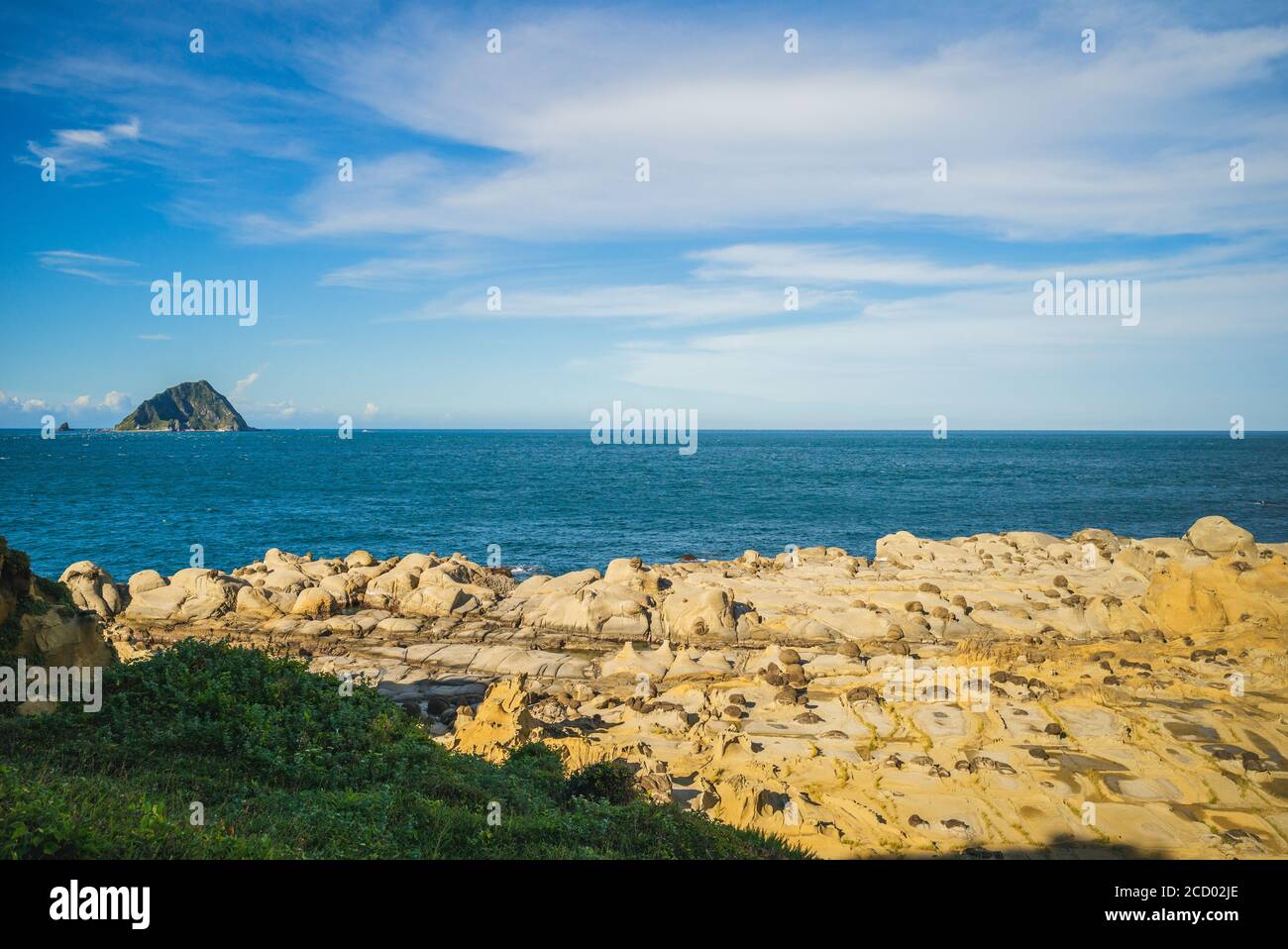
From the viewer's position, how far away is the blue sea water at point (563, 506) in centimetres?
5678

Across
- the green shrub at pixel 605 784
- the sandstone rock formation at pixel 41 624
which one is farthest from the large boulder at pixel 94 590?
the green shrub at pixel 605 784

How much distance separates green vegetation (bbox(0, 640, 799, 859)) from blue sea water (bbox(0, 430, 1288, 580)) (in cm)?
3501

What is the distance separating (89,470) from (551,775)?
126m

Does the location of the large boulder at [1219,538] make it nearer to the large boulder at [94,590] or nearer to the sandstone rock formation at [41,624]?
the sandstone rock formation at [41,624]

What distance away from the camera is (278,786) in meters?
11.2

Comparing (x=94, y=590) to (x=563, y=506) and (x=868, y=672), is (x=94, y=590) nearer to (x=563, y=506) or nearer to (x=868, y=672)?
(x=868, y=672)

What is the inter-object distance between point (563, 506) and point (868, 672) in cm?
5479

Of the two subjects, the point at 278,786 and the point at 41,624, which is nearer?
the point at 278,786

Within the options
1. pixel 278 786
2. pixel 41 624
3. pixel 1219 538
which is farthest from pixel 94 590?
pixel 1219 538
